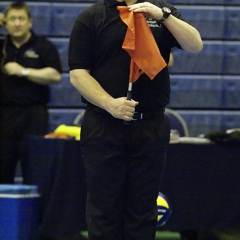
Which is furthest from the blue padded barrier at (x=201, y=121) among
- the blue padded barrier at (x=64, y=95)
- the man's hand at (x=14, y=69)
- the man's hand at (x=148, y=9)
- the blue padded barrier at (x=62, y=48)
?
the man's hand at (x=148, y=9)

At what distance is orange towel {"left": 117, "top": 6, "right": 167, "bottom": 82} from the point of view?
2.85 metres

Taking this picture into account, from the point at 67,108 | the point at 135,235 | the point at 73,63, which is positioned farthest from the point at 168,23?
the point at 67,108

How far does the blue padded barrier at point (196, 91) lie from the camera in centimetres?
620

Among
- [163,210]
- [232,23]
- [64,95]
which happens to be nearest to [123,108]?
[163,210]

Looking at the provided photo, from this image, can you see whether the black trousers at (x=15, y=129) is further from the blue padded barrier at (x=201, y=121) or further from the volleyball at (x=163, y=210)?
the blue padded barrier at (x=201, y=121)

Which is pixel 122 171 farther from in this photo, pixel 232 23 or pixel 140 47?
pixel 232 23

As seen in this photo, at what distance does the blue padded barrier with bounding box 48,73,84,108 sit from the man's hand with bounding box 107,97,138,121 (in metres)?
3.24

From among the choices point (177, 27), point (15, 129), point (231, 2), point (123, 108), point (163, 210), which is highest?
point (231, 2)

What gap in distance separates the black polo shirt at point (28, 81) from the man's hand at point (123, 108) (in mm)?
2182

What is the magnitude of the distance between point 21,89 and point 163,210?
1642 mm

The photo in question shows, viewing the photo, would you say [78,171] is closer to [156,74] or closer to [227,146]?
[227,146]

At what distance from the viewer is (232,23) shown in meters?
6.18

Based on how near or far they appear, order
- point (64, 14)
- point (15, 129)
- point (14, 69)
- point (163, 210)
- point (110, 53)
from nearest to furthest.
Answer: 1. point (110, 53)
2. point (163, 210)
3. point (14, 69)
4. point (15, 129)
5. point (64, 14)

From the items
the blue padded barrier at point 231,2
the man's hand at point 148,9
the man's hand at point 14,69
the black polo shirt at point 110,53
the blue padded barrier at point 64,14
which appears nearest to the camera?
the man's hand at point 148,9
